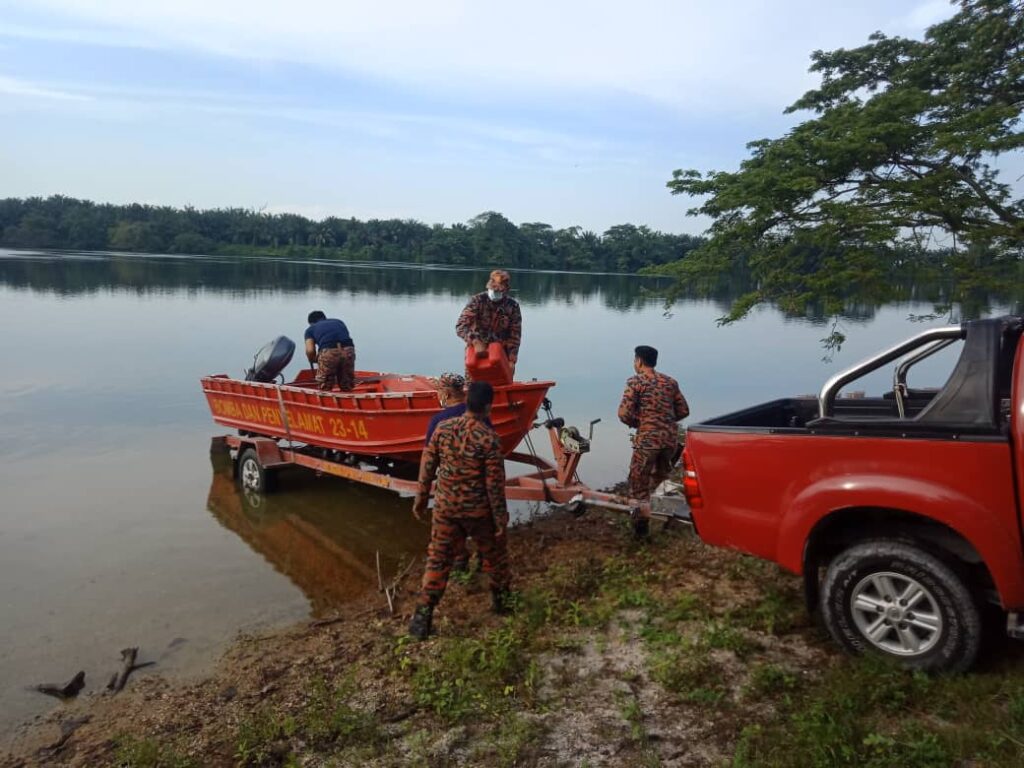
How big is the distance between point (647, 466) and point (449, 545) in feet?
7.64

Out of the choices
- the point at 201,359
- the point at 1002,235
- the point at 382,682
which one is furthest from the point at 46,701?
the point at 201,359

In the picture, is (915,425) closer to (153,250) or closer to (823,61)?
(823,61)

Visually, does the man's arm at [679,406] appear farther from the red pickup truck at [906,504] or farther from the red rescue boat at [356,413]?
the red pickup truck at [906,504]

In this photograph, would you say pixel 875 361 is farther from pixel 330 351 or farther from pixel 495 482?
pixel 330 351

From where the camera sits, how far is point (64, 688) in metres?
4.91

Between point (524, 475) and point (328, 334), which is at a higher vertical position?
point (328, 334)

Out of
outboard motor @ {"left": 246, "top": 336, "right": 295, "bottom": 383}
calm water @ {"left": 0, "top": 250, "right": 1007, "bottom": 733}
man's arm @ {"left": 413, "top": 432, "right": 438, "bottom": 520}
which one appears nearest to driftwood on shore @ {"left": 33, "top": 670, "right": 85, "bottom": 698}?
calm water @ {"left": 0, "top": 250, "right": 1007, "bottom": 733}

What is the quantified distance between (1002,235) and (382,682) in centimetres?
917

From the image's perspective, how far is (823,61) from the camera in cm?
1231

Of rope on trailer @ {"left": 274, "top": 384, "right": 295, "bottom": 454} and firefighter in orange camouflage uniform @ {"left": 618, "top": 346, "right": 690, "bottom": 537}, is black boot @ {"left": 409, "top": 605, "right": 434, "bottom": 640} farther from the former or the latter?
rope on trailer @ {"left": 274, "top": 384, "right": 295, "bottom": 454}

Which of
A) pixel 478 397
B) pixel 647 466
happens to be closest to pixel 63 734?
pixel 478 397

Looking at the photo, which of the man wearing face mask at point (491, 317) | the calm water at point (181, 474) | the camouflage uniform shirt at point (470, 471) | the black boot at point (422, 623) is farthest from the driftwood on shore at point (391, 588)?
the man wearing face mask at point (491, 317)

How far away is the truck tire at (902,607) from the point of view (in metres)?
3.53

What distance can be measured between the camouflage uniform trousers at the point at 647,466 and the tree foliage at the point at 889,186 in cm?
441
